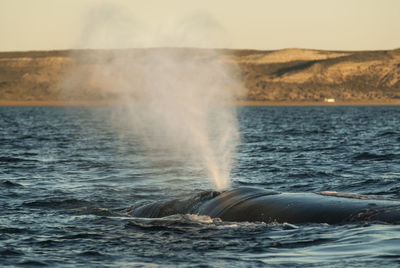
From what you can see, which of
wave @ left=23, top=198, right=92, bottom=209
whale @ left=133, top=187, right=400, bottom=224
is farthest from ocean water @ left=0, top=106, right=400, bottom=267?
whale @ left=133, top=187, right=400, bottom=224

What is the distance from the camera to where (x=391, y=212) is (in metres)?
13.2

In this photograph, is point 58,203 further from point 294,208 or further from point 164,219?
point 294,208

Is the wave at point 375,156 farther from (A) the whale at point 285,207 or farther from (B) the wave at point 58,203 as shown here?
(A) the whale at point 285,207

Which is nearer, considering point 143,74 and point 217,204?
point 217,204

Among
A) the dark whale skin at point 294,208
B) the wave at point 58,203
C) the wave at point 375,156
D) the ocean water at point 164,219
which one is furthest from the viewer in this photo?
the wave at point 375,156

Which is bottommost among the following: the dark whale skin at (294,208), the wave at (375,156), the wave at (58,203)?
the dark whale skin at (294,208)

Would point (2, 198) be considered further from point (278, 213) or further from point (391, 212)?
point (391, 212)

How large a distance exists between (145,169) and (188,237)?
16.0 m

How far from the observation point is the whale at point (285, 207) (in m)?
13.4

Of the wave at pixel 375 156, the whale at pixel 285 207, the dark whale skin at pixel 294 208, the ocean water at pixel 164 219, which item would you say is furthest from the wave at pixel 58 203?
the wave at pixel 375 156

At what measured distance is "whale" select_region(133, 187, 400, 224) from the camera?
1342cm

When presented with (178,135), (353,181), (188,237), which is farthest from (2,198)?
(178,135)

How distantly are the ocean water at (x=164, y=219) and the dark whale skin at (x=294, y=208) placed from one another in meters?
0.26

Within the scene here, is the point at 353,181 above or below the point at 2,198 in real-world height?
above
